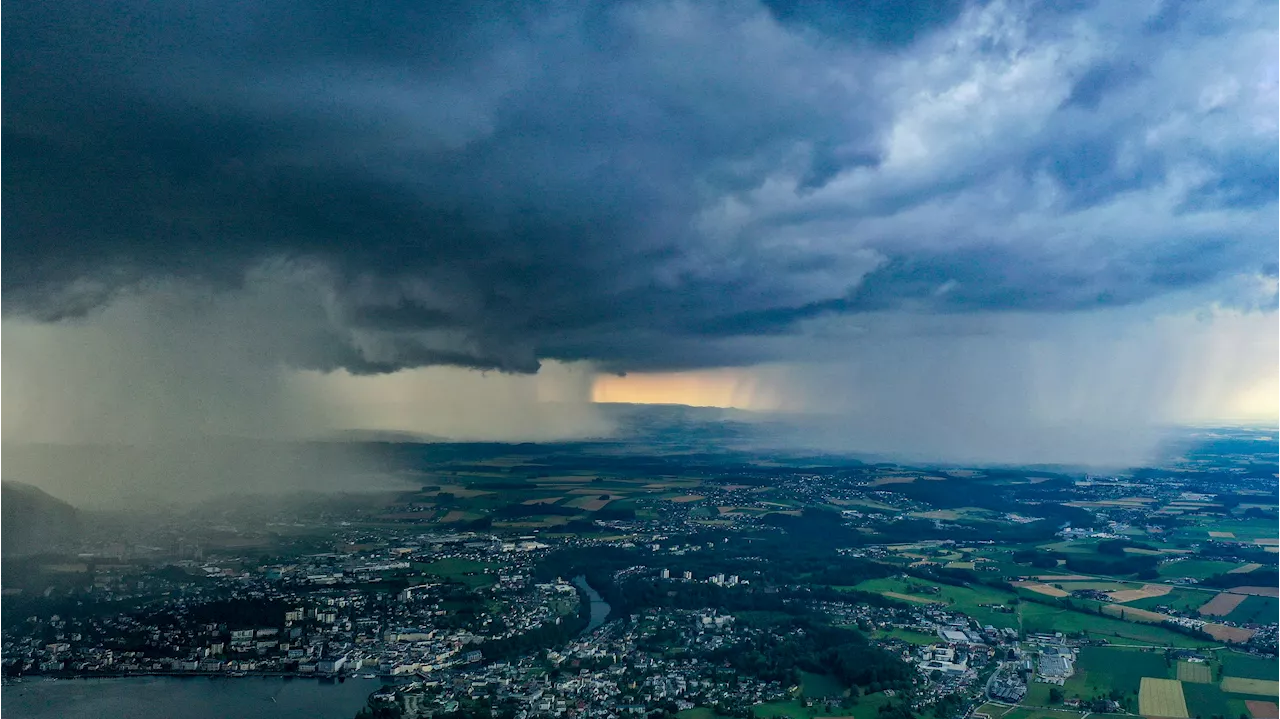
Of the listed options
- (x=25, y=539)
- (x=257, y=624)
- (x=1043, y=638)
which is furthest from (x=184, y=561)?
(x=1043, y=638)

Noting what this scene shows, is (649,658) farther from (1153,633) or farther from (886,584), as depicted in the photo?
(1153,633)

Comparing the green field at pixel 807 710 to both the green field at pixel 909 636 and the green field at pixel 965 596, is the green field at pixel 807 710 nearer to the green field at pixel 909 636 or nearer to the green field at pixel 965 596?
the green field at pixel 909 636

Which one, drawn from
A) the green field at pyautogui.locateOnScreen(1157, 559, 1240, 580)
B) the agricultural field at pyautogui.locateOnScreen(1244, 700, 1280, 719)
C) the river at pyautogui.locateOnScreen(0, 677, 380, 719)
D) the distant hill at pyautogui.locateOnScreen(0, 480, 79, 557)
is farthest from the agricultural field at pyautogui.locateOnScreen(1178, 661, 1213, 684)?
the distant hill at pyautogui.locateOnScreen(0, 480, 79, 557)

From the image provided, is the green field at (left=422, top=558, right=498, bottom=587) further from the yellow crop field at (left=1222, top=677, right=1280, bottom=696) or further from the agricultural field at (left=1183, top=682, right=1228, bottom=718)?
the yellow crop field at (left=1222, top=677, right=1280, bottom=696)

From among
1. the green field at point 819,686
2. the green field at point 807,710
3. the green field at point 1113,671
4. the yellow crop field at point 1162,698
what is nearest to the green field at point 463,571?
the green field at point 819,686

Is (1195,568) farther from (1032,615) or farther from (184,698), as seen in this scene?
(184,698)

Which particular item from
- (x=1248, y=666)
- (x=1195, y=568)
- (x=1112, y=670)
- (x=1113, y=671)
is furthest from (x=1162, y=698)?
(x=1195, y=568)
